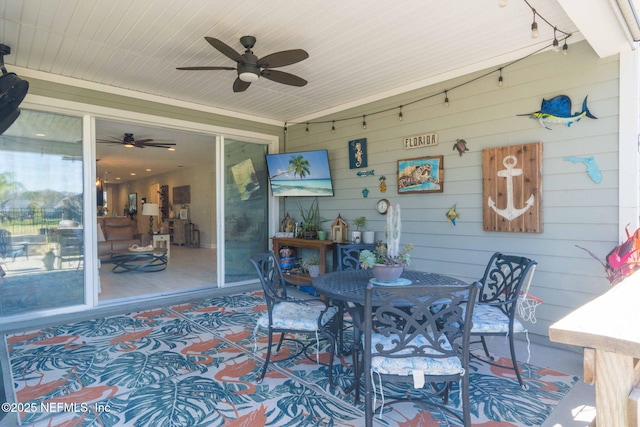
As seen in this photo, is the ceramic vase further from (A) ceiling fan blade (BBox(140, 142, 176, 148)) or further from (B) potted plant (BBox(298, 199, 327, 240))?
(A) ceiling fan blade (BBox(140, 142, 176, 148))

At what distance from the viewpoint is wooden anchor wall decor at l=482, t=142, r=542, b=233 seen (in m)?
3.25

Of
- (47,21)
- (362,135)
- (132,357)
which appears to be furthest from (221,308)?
(47,21)

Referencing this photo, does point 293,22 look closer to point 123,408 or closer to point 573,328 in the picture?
point 573,328

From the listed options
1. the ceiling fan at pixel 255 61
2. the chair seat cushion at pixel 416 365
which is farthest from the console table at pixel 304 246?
the chair seat cushion at pixel 416 365

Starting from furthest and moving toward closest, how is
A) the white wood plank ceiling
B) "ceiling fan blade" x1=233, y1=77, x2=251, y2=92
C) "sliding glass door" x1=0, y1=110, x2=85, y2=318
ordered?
"sliding glass door" x1=0, y1=110, x2=85, y2=318 < "ceiling fan blade" x1=233, y1=77, x2=251, y2=92 < the white wood plank ceiling

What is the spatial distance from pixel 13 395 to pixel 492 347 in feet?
12.6

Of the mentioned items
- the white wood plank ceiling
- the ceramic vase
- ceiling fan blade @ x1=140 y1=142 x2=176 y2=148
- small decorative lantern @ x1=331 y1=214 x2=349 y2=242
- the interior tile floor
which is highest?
the white wood plank ceiling

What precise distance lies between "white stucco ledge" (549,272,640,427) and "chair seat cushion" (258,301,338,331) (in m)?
1.78

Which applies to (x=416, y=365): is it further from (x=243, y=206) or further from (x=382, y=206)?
(x=243, y=206)

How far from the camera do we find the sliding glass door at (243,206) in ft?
18.2

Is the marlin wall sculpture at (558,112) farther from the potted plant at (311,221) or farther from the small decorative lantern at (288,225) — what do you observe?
the small decorative lantern at (288,225)

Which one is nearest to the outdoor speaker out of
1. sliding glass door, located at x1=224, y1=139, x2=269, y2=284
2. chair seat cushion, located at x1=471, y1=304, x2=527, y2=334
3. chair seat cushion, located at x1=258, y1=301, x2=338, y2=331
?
sliding glass door, located at x1=224, y1=139, x2=269, y2=284

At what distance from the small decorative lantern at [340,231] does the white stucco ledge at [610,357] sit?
410cm

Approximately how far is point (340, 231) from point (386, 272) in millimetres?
2665
